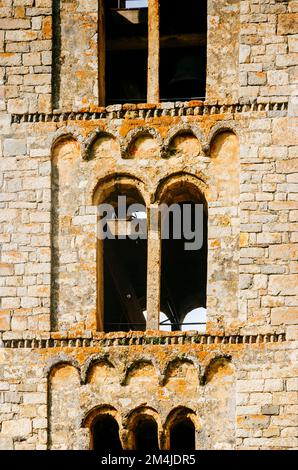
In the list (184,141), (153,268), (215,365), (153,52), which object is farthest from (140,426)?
(153,52)

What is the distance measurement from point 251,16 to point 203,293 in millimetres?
5914

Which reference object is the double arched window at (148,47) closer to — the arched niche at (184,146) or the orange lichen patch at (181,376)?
the arched niche at (184,146)

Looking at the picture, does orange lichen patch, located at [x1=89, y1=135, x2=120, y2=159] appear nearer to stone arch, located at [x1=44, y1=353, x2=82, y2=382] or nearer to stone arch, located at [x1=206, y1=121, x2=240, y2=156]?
stone arch, located at [x1=206, y1=121, x2=240, y2=156]

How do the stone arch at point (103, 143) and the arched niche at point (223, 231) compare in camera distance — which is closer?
the arched niche at point (223, 231)

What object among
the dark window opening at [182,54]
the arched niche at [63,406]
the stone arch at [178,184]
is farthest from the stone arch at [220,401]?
the dark window opening at [182,54]

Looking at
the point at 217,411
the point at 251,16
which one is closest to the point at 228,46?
the point at 251,16

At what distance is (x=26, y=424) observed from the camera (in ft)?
92.0

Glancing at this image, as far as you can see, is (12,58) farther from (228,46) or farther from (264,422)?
(264,422)

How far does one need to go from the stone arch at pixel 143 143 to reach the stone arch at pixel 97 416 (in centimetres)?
301

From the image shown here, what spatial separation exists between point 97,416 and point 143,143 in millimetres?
3293

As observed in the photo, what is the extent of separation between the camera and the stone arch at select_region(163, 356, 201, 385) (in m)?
28.0

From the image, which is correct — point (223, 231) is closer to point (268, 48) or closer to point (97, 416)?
point (268, 48)

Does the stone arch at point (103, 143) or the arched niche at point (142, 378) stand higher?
the stone arch at point (103, 143)

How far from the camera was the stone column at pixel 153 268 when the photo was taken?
28.6 m
